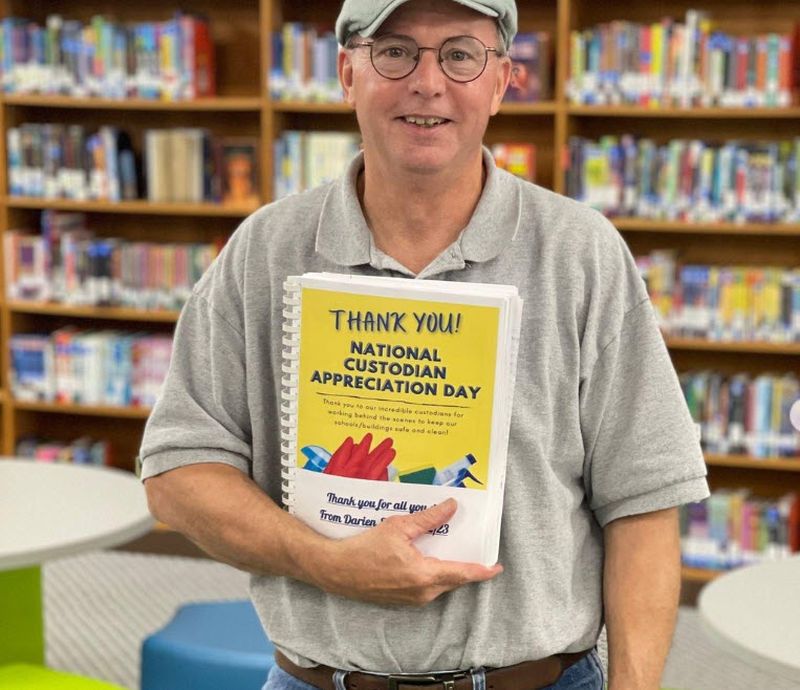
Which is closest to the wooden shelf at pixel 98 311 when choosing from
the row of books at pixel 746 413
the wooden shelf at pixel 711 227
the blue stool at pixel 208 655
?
the wooden shelf at pixel 711 227

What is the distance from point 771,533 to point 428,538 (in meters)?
3.29

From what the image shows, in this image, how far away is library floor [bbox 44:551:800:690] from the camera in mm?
3742

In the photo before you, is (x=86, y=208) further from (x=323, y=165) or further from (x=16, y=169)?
(x=323, y=165)

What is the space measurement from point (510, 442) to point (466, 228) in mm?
255

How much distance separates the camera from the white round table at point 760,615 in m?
1.89

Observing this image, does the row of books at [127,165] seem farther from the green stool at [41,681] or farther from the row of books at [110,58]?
the green stool at [41,681]

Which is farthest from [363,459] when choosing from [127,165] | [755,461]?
[127,165]

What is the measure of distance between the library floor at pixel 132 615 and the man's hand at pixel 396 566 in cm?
244

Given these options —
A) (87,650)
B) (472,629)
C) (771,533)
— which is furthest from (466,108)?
(771,533)

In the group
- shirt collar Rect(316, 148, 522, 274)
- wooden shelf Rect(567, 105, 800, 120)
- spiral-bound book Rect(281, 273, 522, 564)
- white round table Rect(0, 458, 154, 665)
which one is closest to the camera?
spiral-bound book Rect(281, 273, 522, 564)

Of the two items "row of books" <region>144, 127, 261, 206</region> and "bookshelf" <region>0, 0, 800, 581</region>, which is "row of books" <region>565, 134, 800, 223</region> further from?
"row of books" <region>144, 127, 261, 206</region>

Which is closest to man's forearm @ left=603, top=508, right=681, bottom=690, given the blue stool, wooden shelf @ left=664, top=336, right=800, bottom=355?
the blue stool

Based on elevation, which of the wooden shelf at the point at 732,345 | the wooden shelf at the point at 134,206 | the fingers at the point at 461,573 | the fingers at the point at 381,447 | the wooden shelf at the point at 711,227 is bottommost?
the wooden shelf at the point at 732,345

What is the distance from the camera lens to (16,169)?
490 cm
